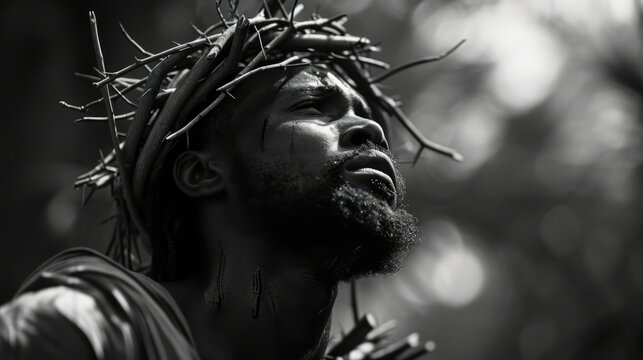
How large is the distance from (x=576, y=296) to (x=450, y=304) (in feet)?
16.5

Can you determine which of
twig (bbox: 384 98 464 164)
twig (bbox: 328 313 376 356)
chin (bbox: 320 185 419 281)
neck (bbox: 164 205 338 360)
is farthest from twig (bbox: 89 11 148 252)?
twig (bbox: 384 98 464 164)

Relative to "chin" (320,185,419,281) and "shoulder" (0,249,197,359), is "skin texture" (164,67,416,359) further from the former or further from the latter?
"shoulder" (0,249,197,359)

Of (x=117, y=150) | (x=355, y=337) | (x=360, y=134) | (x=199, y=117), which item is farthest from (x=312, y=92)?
(x=355, y=337)

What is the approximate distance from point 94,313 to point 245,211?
49cm

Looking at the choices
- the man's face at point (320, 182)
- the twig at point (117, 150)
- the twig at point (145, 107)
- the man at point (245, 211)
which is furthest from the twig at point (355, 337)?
the twig at point (145, 107)

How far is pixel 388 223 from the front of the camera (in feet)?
9.50

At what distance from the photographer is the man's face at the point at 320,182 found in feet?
9.43

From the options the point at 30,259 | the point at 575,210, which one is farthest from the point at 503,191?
the point at 30,259

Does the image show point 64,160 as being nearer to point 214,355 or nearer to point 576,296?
point 576,296

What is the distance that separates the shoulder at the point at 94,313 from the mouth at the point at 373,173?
49 centimetres

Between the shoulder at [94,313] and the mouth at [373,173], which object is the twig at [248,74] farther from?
the shoulder at [94,313]

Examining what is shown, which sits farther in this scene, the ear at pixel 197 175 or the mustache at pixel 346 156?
the ear at pixel 197 175

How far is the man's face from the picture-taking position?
9.43 feet

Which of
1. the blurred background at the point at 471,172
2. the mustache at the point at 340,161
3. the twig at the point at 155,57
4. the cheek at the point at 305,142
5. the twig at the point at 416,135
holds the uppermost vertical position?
the twig at the point at 155,57
